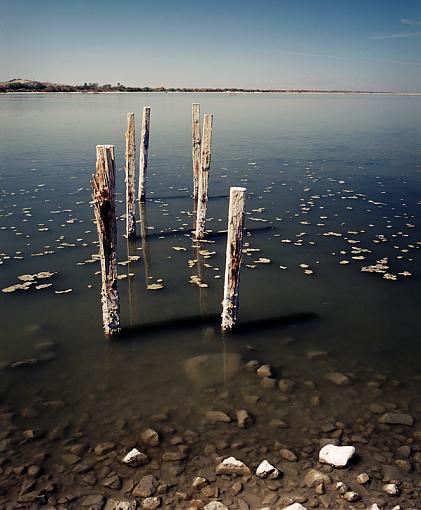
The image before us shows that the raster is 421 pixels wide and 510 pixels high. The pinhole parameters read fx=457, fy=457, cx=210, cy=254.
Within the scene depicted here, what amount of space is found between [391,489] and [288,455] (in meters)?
1.35

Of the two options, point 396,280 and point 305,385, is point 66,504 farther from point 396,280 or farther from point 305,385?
point 396,280

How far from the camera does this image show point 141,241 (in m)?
15.2

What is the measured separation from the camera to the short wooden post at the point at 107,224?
8.48 m

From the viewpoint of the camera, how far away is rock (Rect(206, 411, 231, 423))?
7.08 m

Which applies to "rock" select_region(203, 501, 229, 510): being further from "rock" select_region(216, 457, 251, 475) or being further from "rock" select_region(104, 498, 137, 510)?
"rock" select_region(104, 498, 137, 510)

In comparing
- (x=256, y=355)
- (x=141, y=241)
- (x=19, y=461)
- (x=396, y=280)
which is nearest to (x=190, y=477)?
(x=19, y=461)

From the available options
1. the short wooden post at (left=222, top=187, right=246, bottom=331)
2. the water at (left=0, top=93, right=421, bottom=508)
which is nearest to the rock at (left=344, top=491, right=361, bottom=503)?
the water at (left=0, top=93, right=421, bottom=508)

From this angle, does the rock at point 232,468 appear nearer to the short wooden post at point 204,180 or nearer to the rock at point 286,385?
the rock at point 286,385

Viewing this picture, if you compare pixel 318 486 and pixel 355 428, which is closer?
pixel 318 486

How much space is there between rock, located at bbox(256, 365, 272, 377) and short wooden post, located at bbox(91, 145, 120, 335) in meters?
3.06

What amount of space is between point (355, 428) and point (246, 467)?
1907 millimetres

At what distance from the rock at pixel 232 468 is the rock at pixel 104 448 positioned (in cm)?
156

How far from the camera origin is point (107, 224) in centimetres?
873

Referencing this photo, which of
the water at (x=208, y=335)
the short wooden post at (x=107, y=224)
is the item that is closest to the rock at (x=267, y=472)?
the water at (x=208, y=335)
